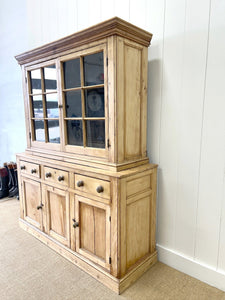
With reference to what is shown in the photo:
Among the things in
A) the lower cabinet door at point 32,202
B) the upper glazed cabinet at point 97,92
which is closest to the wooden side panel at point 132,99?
the upper glazed cabinet at point 97,92

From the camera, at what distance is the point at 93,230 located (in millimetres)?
1715

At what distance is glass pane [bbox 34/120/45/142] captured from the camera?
2186mm

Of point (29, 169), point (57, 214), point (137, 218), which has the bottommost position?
point (57, 214)

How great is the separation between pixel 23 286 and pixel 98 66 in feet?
5.55

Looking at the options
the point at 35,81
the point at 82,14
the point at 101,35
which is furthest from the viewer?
the point at 82,14

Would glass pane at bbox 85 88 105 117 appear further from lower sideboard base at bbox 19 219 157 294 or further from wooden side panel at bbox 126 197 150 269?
lower sideboard base at bbox 19 219 157 294

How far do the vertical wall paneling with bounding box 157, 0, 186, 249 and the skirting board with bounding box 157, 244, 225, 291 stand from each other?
70 mm

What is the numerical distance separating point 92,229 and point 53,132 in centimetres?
94

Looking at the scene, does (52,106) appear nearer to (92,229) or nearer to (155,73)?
(155,73)

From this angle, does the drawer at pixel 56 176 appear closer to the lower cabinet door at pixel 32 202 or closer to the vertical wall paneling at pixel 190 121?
the lower cabinet door at pixel 32 202

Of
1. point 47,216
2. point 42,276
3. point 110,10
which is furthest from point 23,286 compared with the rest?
point 110,10

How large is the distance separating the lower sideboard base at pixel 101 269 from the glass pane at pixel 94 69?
140 cm

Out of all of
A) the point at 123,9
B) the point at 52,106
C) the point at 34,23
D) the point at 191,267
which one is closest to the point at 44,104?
the point at 52,106

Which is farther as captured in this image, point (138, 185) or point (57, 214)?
point (57, 214)
